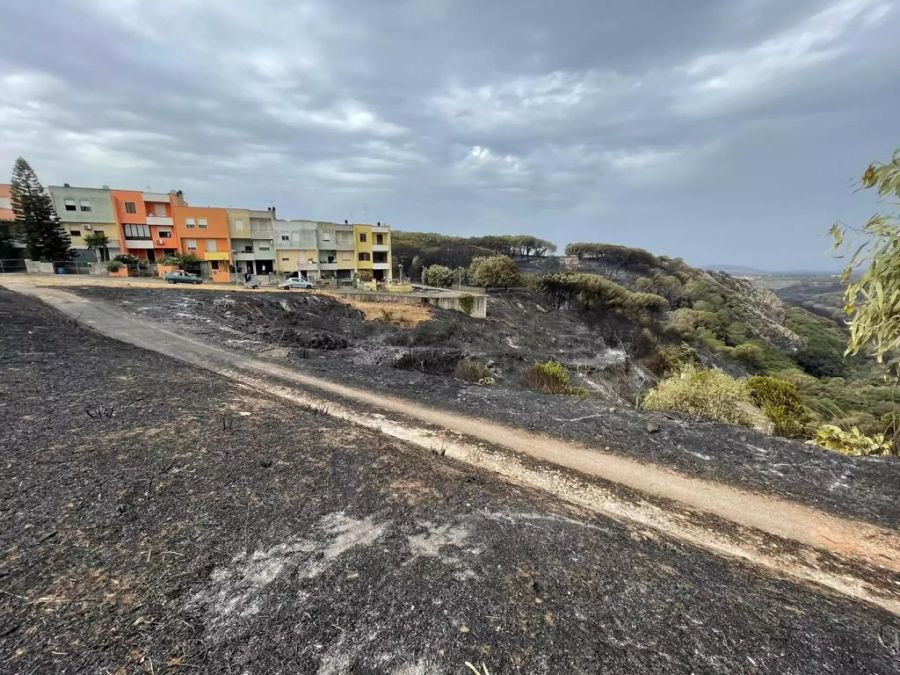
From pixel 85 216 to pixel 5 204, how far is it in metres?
13.0

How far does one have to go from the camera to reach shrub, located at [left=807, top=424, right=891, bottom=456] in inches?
264

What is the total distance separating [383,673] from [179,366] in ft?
32.4

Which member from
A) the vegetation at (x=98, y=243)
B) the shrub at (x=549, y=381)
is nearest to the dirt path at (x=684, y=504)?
the shrub at (x=549, y=381)

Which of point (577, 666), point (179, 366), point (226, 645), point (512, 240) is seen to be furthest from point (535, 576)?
point (512, 240)

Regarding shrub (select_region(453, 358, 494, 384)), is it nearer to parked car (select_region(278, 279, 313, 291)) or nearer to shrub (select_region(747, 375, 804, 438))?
shrub (select_region(747, 375, 804, 438))

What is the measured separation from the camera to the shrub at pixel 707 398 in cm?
845

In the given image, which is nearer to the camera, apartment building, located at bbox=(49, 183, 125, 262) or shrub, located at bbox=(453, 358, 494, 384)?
shrub, located at bbox=(453, 358, 494, 384)

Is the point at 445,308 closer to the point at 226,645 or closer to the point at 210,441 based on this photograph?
the point at 210,441

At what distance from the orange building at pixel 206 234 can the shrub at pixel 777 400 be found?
4816 centimetres

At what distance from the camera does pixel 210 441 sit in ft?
16.6

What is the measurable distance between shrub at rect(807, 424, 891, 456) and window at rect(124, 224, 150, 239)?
184 feet

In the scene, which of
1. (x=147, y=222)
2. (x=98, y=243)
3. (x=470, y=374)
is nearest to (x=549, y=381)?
(x=470, y=374)

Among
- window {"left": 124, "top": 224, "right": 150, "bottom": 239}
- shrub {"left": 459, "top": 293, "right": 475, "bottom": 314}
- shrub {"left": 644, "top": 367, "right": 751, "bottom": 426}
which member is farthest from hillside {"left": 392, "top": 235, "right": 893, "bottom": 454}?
window {"left": 124, "top": 224, "right": 150, "bottom": 239}

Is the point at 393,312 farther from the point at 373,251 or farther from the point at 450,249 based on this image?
the point at 450,249
